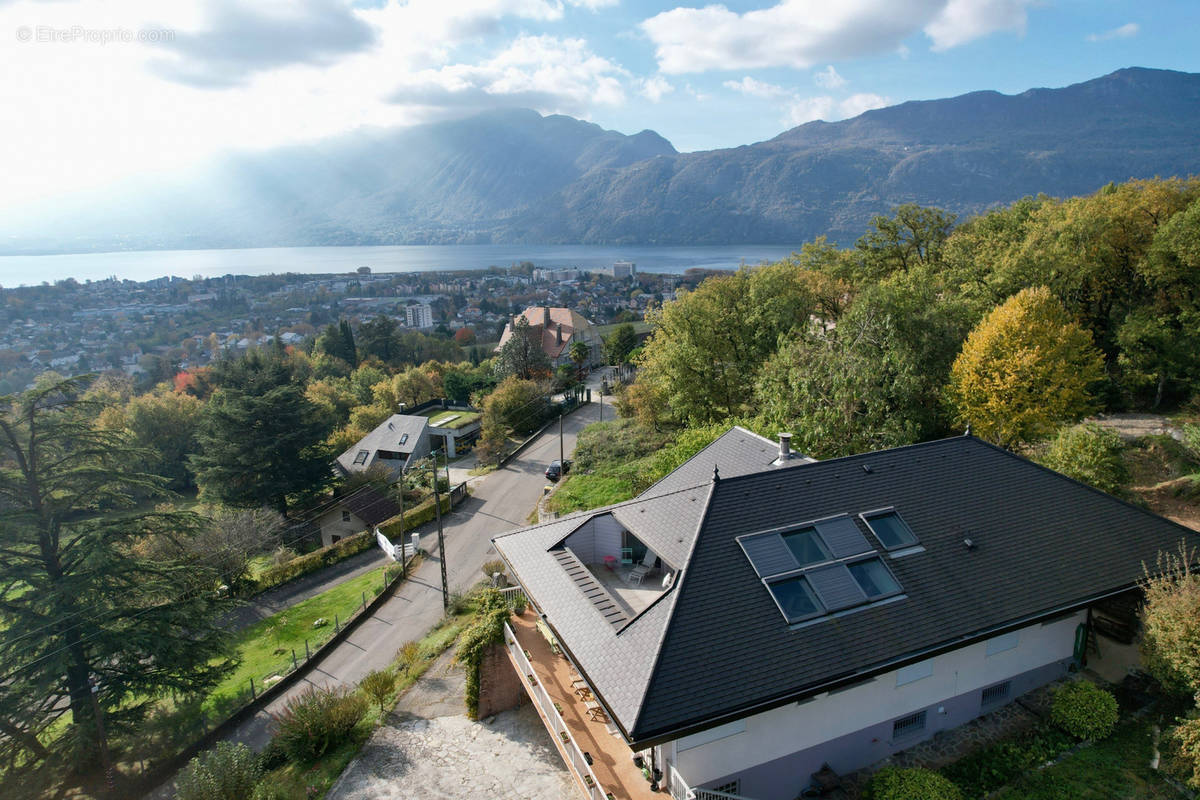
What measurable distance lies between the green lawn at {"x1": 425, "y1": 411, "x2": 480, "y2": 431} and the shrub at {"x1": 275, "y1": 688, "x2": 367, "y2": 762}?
3800cm

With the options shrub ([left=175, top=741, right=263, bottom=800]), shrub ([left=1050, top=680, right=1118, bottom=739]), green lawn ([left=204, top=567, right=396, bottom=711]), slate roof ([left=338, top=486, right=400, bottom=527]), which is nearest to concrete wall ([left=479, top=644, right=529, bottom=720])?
shrub ([left=175, top=741, right=263, bottom=800])

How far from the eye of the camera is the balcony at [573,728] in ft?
32.3

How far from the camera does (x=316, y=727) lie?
1406 centimetres

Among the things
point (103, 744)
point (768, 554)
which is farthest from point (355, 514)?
point (768, 554)

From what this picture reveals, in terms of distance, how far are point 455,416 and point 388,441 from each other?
10.1 metres

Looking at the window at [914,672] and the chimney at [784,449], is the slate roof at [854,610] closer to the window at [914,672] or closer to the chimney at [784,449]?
the window at [914,672]

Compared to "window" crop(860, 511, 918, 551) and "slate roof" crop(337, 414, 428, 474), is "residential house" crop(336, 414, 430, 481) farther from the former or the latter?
"window" crop(860, 511, 918, 551)

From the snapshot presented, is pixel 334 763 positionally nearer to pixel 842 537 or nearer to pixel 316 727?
pixel 316 727

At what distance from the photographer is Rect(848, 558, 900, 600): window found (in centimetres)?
1051

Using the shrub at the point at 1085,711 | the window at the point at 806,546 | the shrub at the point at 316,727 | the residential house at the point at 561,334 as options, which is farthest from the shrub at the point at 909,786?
the residential house at the point at 561,334

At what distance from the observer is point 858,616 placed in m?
10.1

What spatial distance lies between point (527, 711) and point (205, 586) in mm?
17943

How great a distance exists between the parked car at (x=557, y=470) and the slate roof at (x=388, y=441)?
37.3 feet

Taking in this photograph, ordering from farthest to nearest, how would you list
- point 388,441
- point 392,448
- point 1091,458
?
point 388,441 < point 392,448 < point 1091,458
